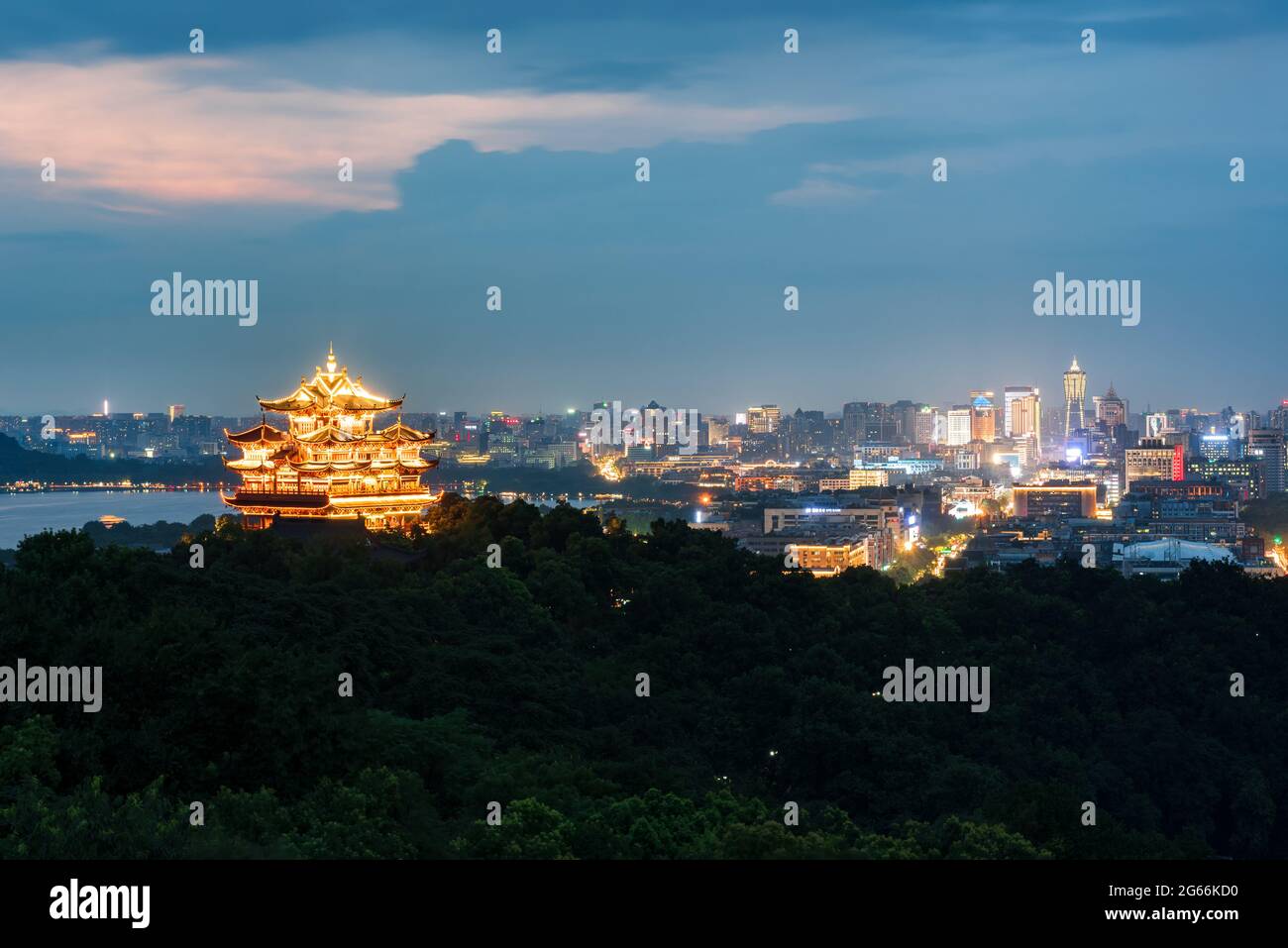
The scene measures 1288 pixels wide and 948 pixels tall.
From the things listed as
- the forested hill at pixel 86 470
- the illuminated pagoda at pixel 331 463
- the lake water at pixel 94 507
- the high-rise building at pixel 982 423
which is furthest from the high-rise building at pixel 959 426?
the illuminated pagoda at pixel 331 463

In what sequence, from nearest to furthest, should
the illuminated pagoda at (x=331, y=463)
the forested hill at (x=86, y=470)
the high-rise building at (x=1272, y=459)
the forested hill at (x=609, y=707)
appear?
the forested hill at (x=609, y=707) < the illuminated pagoda at (x=331, y=463) < the forested hill at (x=86, y=470) < the high-rise building at (x=1272, y=459)

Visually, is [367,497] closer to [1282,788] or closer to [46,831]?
[1282,788]

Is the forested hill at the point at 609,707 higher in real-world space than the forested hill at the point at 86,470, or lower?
lower

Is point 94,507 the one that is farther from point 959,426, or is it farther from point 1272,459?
point 959,426

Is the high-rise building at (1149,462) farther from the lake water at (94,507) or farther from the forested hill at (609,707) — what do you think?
the forested hill at (609,707)

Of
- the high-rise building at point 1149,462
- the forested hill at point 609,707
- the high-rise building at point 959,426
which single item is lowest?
the forested hill at point 609,707

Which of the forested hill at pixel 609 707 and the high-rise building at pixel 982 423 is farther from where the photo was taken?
the high-rise building at pixel 982 423
